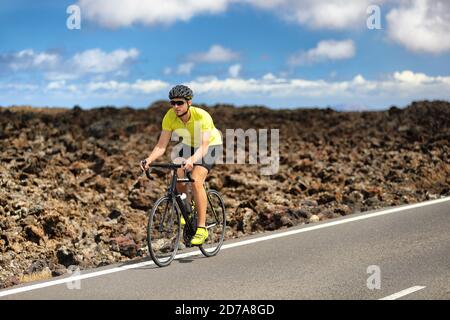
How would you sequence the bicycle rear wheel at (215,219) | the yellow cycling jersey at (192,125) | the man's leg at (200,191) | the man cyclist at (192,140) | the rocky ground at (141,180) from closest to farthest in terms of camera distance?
the man cyclist at (192,140)
the yellow cycling jersey at (192,125)
the man's leg at (200,191)
the bicycle rear wheel at (215,219)
the rocky ground at (141,180)

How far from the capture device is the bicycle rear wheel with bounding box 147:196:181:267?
7.50m

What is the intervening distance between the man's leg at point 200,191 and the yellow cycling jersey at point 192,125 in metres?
0.33

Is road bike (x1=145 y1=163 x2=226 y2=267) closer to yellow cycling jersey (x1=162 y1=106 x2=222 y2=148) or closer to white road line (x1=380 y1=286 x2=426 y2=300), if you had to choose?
yellow cycling jersey (x1=162 y1=106 x2=222 y2=148)

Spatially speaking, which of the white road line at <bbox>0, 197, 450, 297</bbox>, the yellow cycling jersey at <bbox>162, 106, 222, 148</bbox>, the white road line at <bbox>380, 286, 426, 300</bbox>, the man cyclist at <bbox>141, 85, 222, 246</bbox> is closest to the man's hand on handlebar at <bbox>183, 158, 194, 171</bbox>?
the man cyclist at <bbox>141, 85, 222, 246</bbox>

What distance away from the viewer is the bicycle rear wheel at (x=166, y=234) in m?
7.50

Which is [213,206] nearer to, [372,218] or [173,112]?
[173,112]

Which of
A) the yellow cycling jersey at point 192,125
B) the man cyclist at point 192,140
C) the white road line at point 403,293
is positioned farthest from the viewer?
the yellow cycling jersey at point 192,125

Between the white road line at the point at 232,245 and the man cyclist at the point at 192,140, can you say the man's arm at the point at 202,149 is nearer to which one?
the man cyclist at the point at 192,140

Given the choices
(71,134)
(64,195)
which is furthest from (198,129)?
(71,134)

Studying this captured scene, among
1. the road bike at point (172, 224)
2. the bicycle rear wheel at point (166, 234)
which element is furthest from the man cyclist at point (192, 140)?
the bicycle rear wheel at point (166, 234)

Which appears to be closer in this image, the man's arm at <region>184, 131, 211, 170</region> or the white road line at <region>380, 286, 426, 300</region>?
the white road line at <region>380, 286, 426, 300</region>

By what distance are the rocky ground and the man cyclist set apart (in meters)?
1.79

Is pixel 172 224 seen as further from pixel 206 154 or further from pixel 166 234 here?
pixel 206 154
